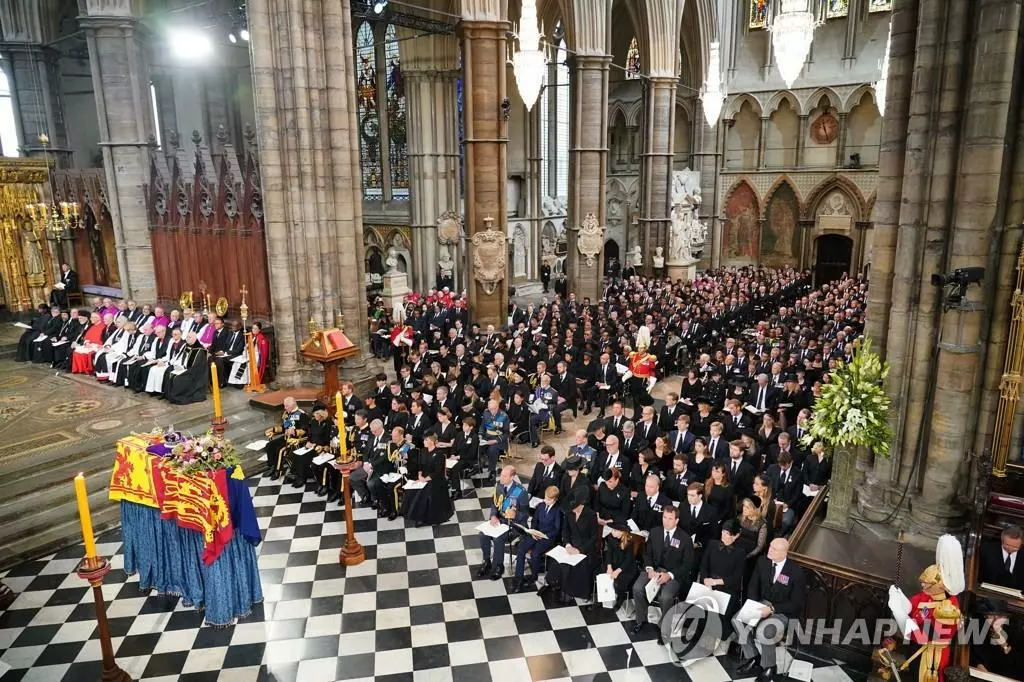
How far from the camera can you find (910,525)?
783 centimetres

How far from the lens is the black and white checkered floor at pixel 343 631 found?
6812 millimetres

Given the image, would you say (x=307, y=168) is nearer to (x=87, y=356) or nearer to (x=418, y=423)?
(x=418, y=423)

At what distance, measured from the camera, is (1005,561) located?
6477 millimetres

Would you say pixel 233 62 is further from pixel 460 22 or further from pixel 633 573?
pixel 633 573

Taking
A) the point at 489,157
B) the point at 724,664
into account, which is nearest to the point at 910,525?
the point at 724,664

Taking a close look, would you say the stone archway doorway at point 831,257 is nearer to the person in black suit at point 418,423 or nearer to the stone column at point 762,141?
the stone column at point 762,141

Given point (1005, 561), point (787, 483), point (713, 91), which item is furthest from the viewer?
point (713, 91)

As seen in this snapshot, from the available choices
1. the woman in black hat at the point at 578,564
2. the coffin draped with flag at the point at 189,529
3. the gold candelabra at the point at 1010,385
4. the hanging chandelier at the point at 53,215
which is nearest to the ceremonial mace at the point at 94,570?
the coffin draped with flag at the point at 189,529

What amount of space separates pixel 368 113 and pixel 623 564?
26.0 meters

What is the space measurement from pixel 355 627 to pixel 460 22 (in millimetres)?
15397

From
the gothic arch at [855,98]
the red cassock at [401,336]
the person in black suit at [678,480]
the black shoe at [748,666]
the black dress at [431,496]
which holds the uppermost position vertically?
the gothic arch at [855,98]

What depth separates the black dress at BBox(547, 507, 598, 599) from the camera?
306 inches

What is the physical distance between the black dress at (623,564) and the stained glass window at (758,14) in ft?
98.8

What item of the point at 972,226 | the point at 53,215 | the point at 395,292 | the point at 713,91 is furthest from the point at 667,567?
the point at 53,215
